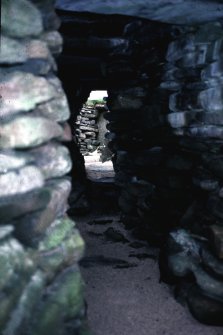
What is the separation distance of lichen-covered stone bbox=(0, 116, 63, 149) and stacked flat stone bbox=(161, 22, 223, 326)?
161cm

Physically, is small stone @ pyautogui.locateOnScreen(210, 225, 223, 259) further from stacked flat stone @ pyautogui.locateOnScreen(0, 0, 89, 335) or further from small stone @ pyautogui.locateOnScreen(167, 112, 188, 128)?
stacked flat stone @ pyautogui.locateOnScreen(0, 0, 89, 335)

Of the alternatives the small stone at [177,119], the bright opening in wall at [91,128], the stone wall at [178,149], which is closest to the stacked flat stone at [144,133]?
the stone wall at [178,149]

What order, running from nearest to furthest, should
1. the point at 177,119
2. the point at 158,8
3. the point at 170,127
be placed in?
the point at 158,8
the point at 177,119
the point at 170,127

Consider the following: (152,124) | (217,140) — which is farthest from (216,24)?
(152,124)

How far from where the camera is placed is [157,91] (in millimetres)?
3627

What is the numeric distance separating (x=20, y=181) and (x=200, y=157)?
1967mm

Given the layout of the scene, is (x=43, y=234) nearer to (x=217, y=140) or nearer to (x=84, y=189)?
(x=217, y=140)

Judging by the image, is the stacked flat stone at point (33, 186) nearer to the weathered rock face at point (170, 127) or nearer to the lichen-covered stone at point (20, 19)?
the lichen-covered stone at point (20, 19)

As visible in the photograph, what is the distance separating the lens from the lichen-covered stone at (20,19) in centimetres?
141

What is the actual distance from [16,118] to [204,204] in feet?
6.53

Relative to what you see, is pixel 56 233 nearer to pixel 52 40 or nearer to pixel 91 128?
pixel 52 40

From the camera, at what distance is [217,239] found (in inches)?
101

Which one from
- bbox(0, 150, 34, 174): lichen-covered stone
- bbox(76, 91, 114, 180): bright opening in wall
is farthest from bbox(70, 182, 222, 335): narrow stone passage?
bbox(76, 91, 114, 180): bright opening in wall

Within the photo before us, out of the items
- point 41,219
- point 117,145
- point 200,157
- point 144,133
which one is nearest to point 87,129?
point 117,145
